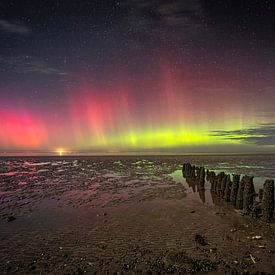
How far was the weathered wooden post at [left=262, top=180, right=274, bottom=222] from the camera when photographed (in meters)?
10.8

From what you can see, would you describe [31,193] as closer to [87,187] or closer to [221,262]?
[87,187]

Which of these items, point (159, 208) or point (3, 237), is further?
point (159, 208)

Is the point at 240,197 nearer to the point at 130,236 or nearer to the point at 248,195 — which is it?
the point at 248,195

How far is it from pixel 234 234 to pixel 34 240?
8.02 metres

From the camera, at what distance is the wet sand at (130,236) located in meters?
6.65

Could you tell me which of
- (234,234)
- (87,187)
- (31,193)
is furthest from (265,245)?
(31,193)

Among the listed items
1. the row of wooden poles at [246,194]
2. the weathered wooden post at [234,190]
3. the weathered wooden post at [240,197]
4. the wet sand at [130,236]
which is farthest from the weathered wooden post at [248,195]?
the weathered wooden post at [234,190]

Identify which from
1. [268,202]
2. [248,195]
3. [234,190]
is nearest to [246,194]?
[248,195]

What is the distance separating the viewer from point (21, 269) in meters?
6.57

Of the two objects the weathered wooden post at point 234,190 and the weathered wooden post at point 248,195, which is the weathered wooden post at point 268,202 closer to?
the weathered wooden post at point 248,195

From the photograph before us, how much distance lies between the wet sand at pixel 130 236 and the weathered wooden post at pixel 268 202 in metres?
0.61

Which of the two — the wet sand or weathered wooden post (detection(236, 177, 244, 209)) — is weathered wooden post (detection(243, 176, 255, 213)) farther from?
the wet sand

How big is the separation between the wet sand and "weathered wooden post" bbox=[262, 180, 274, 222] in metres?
0.61

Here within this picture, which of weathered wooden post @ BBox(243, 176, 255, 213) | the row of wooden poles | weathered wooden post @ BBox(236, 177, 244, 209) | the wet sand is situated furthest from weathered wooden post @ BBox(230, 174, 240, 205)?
weathered wooden post @ BBox(243, 176, 255, 213)
